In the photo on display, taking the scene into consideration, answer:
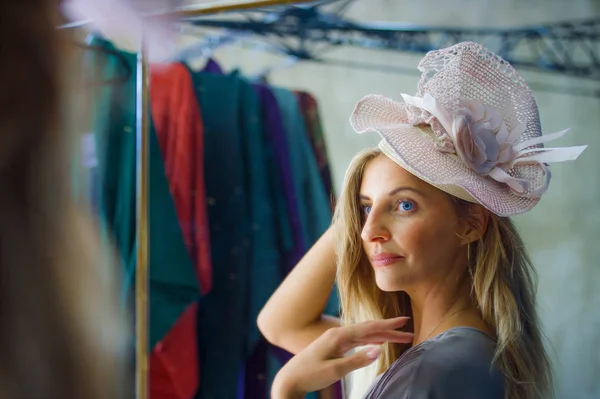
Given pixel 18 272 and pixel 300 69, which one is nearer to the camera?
pixel 18 272

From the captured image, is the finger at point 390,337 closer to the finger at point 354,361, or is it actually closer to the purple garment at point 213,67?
the finger at point 354,361

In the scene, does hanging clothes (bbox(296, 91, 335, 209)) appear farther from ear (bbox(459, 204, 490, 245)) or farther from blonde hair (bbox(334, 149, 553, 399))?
ear (bbox(459, 204, 490, 245))

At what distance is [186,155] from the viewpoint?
1.35m

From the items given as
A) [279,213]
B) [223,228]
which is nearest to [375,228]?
[279,213]

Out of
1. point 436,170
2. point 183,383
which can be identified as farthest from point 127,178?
point 436,170

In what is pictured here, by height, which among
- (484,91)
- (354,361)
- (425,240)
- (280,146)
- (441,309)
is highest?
(484,91)

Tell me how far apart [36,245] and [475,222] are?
659 millimetres

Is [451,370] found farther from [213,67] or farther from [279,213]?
[213,67]

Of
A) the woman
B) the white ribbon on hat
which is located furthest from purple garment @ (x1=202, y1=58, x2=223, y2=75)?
the white ribbon on hat

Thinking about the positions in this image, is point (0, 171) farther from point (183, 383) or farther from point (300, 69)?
point (183, 383)

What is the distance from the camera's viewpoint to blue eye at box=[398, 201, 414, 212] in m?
1.04

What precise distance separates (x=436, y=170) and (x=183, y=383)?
0.71 m

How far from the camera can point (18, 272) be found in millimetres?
557

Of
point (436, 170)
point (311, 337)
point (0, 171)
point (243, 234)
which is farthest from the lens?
point (243, 234)
